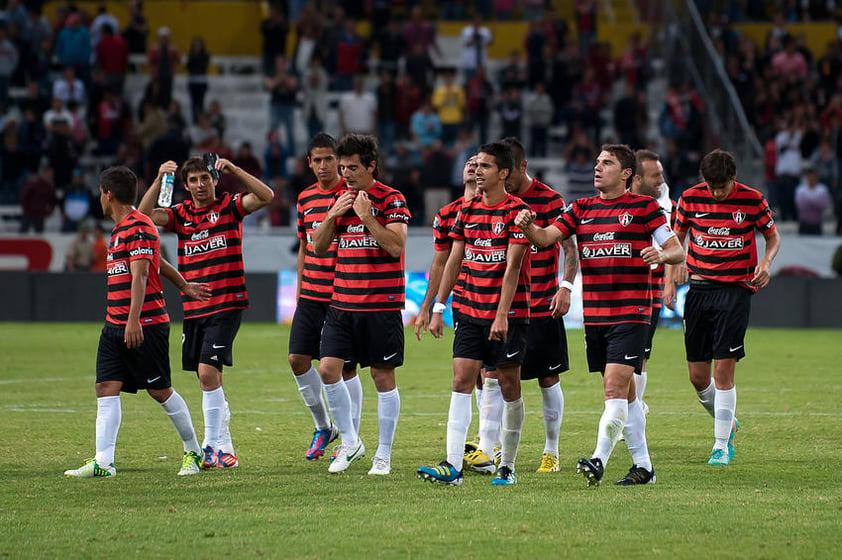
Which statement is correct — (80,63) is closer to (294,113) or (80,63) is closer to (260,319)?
(294,113)

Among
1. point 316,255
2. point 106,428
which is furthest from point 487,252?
point 106,428

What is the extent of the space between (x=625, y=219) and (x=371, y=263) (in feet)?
5.76

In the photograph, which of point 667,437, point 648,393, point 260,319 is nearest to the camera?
point 667,437

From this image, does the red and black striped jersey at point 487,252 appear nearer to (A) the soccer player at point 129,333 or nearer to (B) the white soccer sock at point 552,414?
(B) the white soccer sock at point 552,414

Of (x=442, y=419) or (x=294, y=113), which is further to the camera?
(x=294, y=113)

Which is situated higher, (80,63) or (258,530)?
(80,63)

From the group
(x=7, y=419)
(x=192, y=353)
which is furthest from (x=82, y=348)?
(x=192, y=353)

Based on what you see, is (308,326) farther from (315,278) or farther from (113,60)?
(113,60)

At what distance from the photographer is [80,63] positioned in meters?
29.0

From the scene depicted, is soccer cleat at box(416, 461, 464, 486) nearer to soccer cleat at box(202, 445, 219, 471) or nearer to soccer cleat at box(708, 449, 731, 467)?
soccer cleat at box(202, 445, 219, 471)

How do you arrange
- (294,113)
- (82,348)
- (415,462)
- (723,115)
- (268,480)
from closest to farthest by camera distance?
(268,480) → (415,462) → (82,348) → (723,115) → (294,113)

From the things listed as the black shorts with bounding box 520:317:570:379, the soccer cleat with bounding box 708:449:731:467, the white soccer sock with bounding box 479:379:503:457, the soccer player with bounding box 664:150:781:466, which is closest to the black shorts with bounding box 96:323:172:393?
the white soccer sock with bounding box 479:379:503:457

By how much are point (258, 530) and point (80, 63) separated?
919 inches

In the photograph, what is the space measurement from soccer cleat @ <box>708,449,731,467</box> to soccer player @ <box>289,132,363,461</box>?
2.56m
